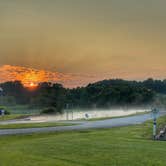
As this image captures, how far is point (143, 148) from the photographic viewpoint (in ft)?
38.2

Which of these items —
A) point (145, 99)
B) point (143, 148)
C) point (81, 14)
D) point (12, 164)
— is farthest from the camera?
point (145, 99)

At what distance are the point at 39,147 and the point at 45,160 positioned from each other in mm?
2540

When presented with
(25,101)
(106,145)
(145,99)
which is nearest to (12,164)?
(106,145)

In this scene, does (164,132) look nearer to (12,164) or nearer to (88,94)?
(12,164)

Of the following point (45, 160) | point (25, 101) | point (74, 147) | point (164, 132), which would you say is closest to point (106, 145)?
point (74, 147)

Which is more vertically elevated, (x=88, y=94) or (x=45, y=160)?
(x=88, y=94)

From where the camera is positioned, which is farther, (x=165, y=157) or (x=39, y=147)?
(x=39, y=147)

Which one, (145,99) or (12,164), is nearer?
(12,164)

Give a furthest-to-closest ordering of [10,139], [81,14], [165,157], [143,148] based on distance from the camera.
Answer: [81,14], [10,139], [143,148], [165,157]

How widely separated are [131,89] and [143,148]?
78997 millimetres

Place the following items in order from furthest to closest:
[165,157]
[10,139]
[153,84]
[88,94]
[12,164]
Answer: [153,84]
[88,94]
[10,139]
[165,157]
[12,164]

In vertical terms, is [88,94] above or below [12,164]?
above

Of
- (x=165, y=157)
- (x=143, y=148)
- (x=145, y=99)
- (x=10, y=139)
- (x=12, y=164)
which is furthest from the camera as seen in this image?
(x=145, y=99)

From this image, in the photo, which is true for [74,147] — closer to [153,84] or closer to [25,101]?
[25,101]
